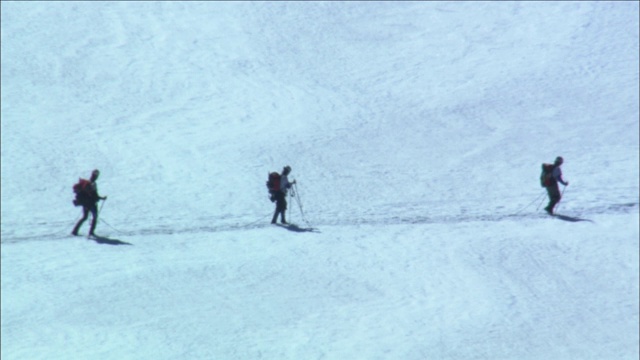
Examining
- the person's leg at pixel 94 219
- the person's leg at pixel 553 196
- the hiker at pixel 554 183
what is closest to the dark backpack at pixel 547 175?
the hiker at pixel 554 183

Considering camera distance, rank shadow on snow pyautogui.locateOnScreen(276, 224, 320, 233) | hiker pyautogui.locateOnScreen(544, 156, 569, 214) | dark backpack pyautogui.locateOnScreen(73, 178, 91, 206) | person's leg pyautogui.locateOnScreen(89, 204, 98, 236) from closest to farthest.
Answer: dark backpack pyautogui.locateOnScreen(73, 178, 91, 206), person's leg pyautogui.locateOnScreen(89, 204, 98, 236), hiker pyautogui.locateOnScreen(544, 156, 569, 214), shadow on snow pyautogui.locateOnScreen(276, 224, 320, 233)

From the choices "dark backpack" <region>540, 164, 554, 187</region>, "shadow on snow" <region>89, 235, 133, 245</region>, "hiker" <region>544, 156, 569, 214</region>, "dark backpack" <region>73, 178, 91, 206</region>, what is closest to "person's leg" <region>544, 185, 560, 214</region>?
"hiker" <region>544, 156, 569, 214</region>

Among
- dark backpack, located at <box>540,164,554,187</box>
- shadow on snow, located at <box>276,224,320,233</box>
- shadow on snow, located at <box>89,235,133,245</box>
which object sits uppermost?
dark backpack, located at <box>540,164,554,187</box>

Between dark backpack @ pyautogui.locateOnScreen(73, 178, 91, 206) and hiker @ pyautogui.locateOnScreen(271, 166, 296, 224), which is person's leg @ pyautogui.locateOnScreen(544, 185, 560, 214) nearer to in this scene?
hiker @ pyautogui.locateOnScreen(271, 166, 296, 224)

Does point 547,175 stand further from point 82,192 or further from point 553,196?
point 82,192

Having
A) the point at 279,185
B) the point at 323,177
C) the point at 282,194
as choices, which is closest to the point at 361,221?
the point at 282,194

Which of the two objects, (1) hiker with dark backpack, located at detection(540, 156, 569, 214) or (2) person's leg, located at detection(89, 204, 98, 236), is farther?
(1) hiker with dark backpack, located at detection(540, 156, 569, 214)

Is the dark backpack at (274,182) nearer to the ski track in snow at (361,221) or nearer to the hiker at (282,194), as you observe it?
the hiker at (282,194)
